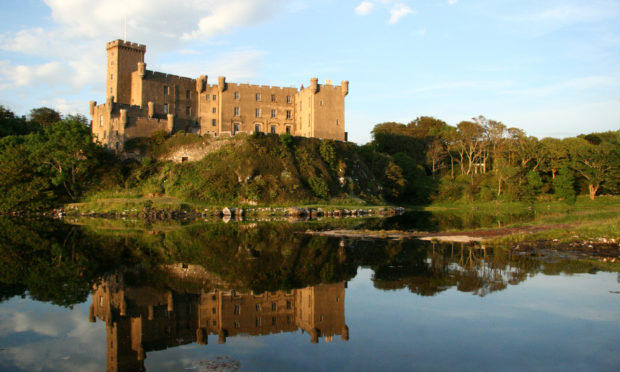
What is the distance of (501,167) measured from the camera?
64.3m

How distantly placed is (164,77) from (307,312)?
56165 millimetres

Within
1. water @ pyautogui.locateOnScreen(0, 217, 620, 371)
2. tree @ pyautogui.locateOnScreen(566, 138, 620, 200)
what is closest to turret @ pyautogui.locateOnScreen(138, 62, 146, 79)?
water @ pyautogui.locateOnScreen(0, 217, 620, 371)

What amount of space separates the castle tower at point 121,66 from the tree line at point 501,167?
34753 mm

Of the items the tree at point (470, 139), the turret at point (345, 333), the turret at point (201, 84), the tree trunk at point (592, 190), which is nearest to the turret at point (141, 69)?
the turret at point (201, 84)

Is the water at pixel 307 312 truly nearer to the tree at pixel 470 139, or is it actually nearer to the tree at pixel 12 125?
the tree at pixel 12 125

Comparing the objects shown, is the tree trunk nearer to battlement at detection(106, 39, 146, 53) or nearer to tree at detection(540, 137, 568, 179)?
tree at detection(540, 137, 568, 179)

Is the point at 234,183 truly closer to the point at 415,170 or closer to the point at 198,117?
the point at 198,117

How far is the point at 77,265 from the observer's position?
1591 cm

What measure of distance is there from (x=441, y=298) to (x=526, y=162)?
62716 millimetres

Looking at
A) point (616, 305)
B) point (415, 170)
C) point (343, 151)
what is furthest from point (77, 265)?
point (415, 170)

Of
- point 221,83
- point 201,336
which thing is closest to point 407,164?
point 221,83

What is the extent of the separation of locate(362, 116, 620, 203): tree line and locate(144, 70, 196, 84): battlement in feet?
92.7

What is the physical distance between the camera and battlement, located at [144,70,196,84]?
58750 millimetres

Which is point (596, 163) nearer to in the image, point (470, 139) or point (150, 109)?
point (470, 139)
